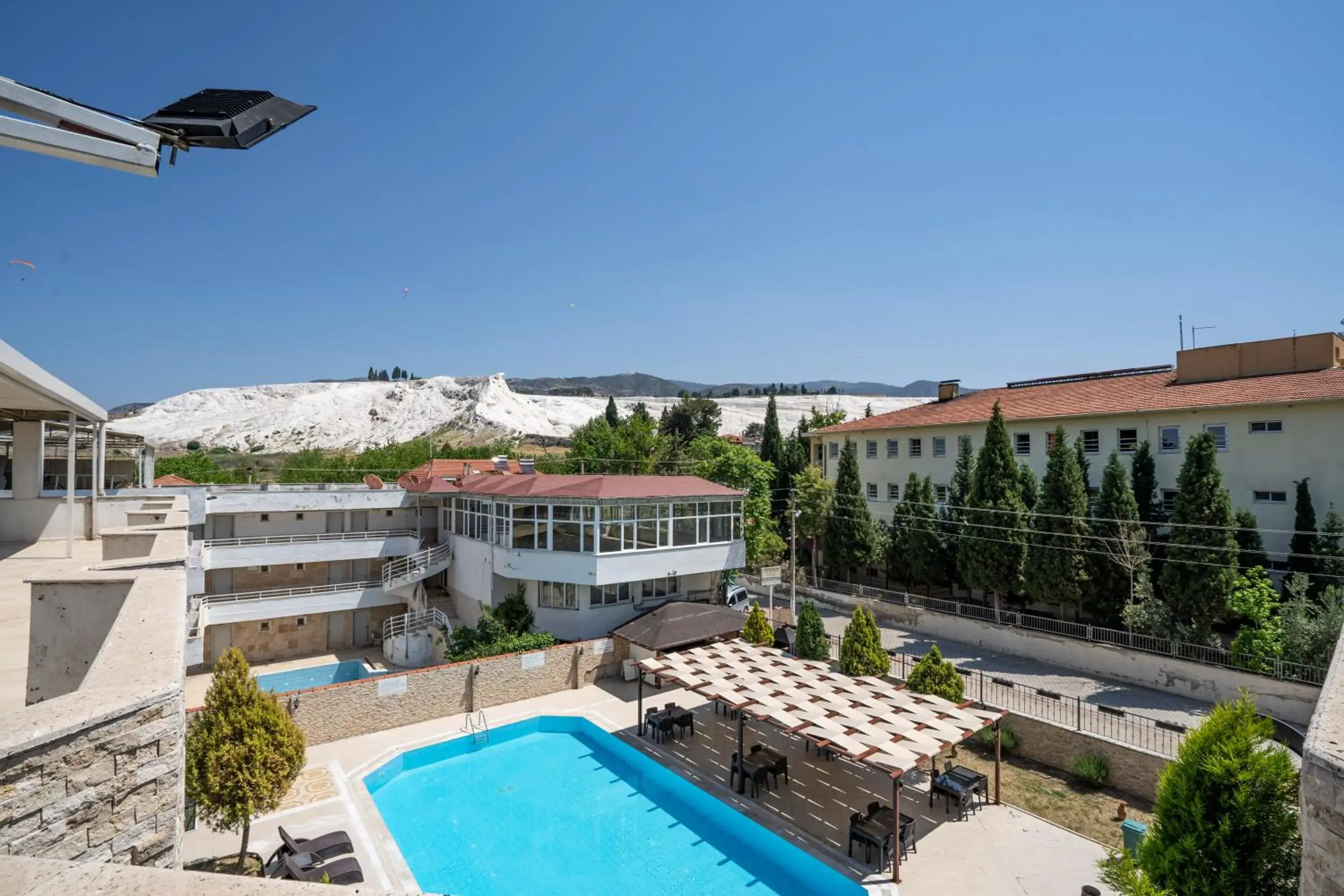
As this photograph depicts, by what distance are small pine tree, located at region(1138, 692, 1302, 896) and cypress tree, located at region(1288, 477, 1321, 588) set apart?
17991 millimetres

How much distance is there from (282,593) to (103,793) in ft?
83.1

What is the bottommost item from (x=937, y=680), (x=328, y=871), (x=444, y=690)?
(x=444, y=690)

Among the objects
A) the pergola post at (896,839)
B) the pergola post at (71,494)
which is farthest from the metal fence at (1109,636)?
the pergola post at (71,494)

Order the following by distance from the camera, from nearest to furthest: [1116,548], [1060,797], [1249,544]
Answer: [1060,797] < [1249,544] < [1116,548]

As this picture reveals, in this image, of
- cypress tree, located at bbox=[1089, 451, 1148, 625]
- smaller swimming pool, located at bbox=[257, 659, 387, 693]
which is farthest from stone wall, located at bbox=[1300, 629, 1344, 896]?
smaller swimming pool, located at bbox=[257, 659, 387, 693]

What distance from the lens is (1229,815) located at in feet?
19.8


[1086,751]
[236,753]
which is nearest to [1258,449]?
[1086,751]

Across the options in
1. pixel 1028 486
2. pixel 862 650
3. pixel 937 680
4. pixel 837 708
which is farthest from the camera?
pixel 1028 486

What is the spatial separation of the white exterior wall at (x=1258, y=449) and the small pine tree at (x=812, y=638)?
579 inches

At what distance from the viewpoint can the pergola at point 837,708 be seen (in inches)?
436

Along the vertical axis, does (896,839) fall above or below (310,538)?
below

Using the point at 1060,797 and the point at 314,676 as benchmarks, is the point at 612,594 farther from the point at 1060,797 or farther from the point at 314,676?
the point at 1060,797

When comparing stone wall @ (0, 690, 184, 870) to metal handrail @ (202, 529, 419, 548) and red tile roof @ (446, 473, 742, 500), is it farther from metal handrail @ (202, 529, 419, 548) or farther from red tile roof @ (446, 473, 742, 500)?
metal handrail @ (202, 529, 419, 548)

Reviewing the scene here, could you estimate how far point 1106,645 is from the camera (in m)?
20.4
